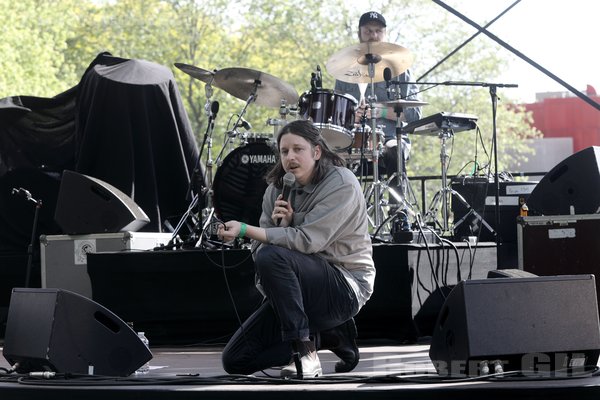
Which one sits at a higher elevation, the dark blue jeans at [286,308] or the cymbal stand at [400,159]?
the cymbal stand at [400,159]

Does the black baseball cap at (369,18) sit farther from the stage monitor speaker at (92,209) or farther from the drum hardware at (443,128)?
the stage monitor speaker at (92,209)

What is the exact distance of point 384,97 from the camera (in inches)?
356

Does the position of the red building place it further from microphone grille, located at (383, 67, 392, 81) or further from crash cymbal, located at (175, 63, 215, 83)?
crash cymbal, located at (175, 63, 215, 83)

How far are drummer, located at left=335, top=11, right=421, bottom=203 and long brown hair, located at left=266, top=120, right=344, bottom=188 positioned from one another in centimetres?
304

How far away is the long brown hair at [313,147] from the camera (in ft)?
15.4

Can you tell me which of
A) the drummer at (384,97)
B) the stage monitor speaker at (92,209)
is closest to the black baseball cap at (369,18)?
the drummer at (384,97)

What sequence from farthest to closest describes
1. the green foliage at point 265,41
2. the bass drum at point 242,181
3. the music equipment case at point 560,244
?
1. the green foliage at point 265,41
2. the bass drum at point 242,181
3. the music equipment case at point 560,244

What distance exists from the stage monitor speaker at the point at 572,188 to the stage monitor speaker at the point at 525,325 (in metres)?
2.21

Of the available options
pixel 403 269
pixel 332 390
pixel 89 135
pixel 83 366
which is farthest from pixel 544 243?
pixel 89 135

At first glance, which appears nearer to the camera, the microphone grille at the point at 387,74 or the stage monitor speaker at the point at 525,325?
the stage monitor speaker at the point at 525,325

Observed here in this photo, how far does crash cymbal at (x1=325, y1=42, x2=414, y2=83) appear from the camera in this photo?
8.00 meters

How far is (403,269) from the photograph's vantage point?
6270 mm

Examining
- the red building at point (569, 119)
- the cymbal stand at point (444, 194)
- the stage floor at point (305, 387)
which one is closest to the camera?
the stage floor at point (305, 387)

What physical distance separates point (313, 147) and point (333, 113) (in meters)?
3.22
